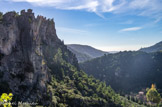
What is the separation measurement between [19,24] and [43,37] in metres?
41.8

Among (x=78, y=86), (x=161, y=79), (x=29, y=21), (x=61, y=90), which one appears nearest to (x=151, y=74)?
(x=161, y=79)

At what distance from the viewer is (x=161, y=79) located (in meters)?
171

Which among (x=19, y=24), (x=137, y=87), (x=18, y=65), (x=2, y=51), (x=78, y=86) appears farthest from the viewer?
(x=137, y=87)

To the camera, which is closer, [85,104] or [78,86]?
[85,104]

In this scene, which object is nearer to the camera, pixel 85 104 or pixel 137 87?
pixel 85 104

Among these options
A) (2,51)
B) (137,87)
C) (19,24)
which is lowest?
(137,87)

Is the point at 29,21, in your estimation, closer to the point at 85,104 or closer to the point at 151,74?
the point at 85,104

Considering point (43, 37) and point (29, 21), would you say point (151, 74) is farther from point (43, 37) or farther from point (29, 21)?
point (29, 21)

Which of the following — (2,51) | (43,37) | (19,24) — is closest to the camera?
(2,51)

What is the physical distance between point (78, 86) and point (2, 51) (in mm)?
41968

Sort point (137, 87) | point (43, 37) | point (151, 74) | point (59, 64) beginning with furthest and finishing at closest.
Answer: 1. point (151, 74)
2. point (137, 87)
3. point (43, 37)
4. point (59, 64)

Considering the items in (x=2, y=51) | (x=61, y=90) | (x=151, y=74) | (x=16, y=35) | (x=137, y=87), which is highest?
(x=16, y=35)

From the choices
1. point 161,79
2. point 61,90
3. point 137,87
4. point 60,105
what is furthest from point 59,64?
point 161,79

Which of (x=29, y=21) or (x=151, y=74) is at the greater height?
(x=29, y=21)
